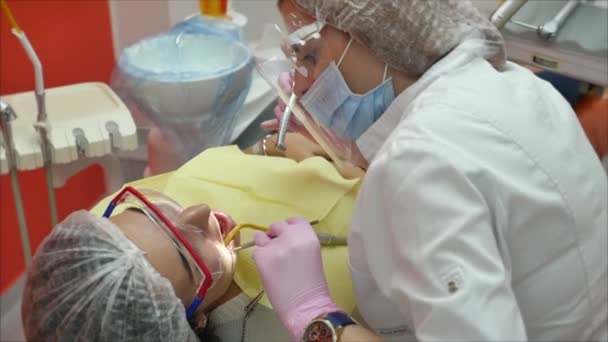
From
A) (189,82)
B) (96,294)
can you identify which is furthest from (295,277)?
(189,82)

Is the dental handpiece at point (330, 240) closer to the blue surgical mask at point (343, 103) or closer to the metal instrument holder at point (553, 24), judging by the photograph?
the blue surgical mask at point (343, 103)

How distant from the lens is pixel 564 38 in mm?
2096

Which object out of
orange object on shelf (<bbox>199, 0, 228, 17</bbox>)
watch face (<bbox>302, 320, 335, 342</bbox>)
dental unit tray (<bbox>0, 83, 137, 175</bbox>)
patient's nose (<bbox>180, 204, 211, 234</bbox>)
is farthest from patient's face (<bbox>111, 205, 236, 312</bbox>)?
orange object on shelf (<bbox>199, 0, 228, 17</bbox>)

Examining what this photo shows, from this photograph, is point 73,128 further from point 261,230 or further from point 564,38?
point 564,38

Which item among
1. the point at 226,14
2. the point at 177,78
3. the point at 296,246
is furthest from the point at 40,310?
the point at 226,14

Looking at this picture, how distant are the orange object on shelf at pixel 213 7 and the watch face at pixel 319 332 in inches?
52.4

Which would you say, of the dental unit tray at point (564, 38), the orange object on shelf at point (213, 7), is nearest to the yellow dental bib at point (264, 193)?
the orange object on shelf at point (213, 7)

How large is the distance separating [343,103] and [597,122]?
122 centimetres

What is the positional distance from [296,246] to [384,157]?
1.14 feet

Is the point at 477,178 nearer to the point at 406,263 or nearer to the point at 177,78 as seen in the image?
the point at 406,263

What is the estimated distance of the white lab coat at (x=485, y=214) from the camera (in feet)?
3.00

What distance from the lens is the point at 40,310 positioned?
111 cm

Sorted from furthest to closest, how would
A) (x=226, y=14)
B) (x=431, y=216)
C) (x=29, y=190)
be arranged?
1. (x=29, y=190)
2. (x=226, y=14)
3. (x=431, y=216)

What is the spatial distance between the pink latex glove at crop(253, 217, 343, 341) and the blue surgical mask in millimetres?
216
